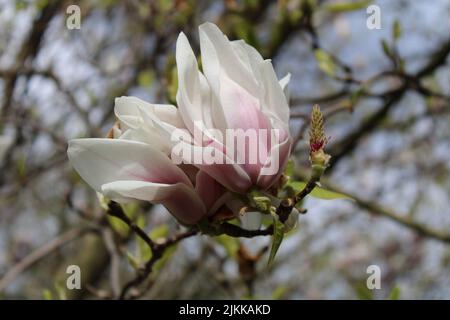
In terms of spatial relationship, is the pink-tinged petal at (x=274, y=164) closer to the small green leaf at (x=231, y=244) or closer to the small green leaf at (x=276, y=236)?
the small green leaf at (x=276, y=236)

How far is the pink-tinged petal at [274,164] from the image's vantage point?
0.57m

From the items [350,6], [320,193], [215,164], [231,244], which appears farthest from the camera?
[350,6]

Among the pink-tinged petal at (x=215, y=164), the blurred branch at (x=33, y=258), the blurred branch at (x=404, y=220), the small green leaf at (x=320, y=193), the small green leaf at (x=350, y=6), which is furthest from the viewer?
the blurred branch at (x=404, y=220)

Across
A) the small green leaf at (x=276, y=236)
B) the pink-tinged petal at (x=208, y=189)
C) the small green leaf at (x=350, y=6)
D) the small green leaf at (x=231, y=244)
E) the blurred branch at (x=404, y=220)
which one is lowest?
the small green leaf at (x=276, y=236)

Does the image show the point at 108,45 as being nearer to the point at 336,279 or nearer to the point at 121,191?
the point at 336,279

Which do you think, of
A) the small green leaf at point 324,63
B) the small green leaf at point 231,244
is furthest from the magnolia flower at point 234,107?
the small green leaf at point 324,63

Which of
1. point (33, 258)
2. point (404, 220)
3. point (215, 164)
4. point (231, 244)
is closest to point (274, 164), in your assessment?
point (215, 164)

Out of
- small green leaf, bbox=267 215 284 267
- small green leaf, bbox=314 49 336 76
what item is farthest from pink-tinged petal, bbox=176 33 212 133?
small green leaf, bbox=314 49 336 76

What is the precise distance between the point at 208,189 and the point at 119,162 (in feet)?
0.32

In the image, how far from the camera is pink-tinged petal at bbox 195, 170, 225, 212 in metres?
0.59

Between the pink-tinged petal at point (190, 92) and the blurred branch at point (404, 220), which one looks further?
the blurred branch at point (404, 220)

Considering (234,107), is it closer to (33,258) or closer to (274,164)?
(274,164)

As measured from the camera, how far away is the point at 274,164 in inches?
22.7
